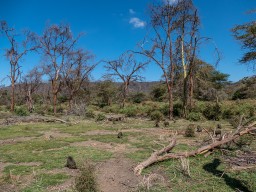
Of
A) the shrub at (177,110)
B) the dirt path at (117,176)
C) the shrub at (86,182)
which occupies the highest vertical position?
the shrub at (177,110)

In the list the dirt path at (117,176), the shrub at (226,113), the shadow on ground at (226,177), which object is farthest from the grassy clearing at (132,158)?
the shrub at (226,113)

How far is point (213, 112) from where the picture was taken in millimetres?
18297

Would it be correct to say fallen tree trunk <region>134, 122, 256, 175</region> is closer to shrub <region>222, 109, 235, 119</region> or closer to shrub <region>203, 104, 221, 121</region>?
shrub <region>203, 104, 221, 121</region>

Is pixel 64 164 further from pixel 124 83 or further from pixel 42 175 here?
pixel 124 83

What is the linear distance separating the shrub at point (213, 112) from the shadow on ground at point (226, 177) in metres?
12.1

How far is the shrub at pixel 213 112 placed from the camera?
59.7 feet

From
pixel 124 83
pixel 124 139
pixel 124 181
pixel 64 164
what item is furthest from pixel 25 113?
pixel 124 181

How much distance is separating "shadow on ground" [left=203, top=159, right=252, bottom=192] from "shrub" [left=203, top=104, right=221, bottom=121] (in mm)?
12091

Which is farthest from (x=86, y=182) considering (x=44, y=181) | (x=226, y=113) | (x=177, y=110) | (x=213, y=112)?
(x=177, y=110)

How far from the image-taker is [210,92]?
79.7 ft

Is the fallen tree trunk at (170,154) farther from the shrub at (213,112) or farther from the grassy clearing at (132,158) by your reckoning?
the shrub at (213,112)

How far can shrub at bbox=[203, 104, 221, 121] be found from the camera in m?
18.2

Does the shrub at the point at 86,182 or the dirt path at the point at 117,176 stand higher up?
the shrub at the point at 86,182

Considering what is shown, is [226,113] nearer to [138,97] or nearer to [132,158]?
[132,158]
